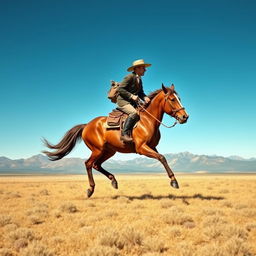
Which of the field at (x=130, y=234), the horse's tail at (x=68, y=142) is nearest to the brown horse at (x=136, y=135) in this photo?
the horse's tail at (x=68, y=142)

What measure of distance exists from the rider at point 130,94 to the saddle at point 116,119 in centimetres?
25

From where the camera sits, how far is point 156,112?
998 centimetres

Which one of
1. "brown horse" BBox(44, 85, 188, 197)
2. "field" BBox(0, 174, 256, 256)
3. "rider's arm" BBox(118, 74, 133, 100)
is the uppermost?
"rider's arm" BBox(118, 74, 133, 100)

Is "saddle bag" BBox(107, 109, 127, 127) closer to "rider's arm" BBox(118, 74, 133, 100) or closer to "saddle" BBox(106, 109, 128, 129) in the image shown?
"saddle" BBox(106, 109, 128, 129)

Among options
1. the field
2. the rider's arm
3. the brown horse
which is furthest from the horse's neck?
the field

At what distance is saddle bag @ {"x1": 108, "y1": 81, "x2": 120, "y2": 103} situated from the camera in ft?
35.2

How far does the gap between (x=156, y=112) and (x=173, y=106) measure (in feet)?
2.46

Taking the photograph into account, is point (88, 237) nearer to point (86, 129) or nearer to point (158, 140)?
point (158, 140)

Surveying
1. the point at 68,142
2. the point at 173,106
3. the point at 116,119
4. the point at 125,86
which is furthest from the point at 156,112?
the point at 68,142

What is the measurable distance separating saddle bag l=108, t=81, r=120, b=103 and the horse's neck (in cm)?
150

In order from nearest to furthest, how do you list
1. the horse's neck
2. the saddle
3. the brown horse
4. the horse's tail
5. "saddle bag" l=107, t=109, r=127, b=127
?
1. the brown horse
2. the horse's neck
3. the saddle
4. "saddle bag" l=107, t=109, r=127, b=127
5. the horse's tail

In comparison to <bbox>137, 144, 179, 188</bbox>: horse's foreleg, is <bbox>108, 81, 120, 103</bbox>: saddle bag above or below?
above

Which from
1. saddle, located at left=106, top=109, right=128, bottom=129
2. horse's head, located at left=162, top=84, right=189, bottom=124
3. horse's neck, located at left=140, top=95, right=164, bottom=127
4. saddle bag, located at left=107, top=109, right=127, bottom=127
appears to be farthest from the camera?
saddle bag, located at left=107, top=109, right=127, bottom=127

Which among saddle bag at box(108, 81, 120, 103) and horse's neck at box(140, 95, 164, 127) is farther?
saddle bag at box(108, 81, 120, 103)
